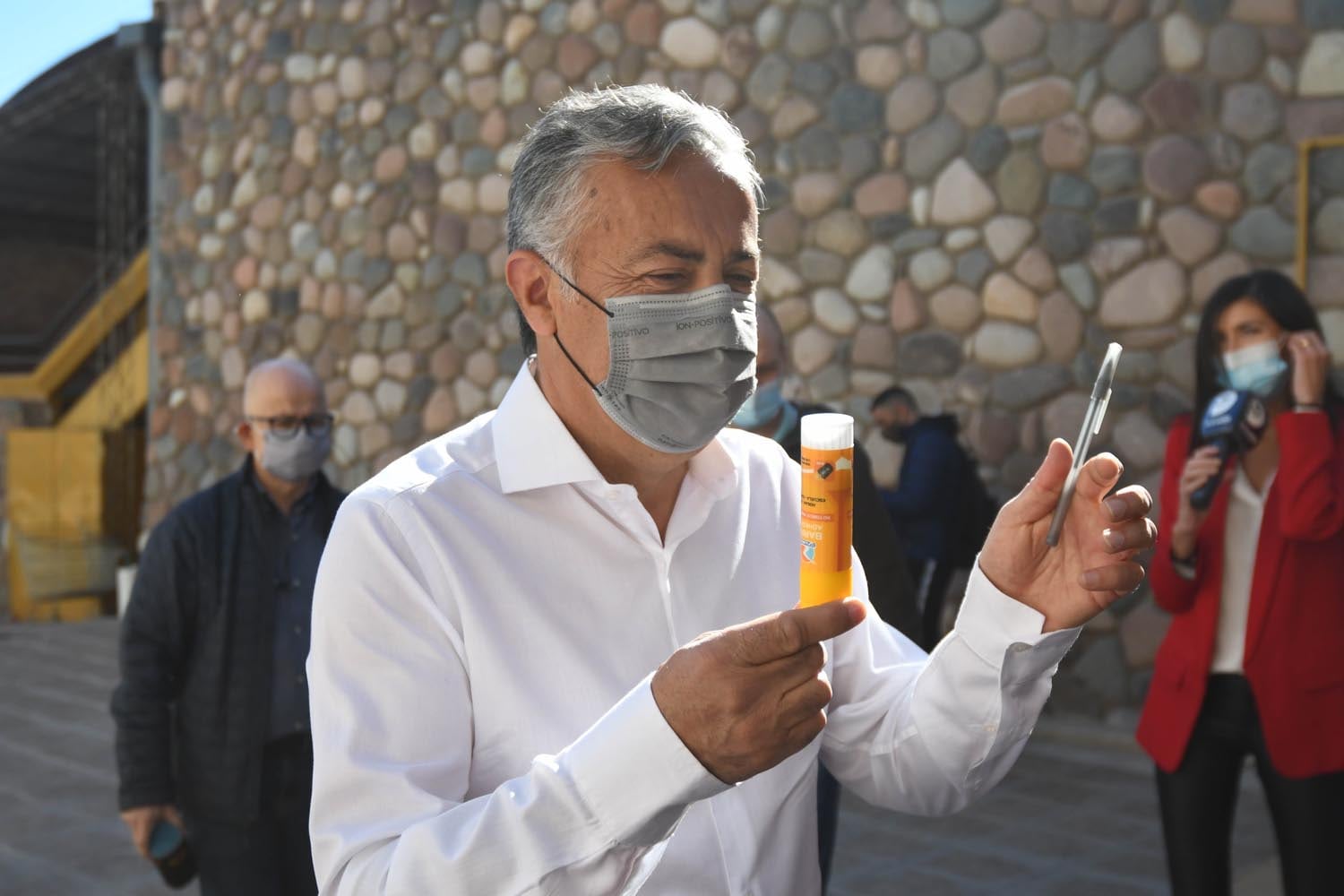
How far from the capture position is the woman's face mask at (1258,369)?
308 cm

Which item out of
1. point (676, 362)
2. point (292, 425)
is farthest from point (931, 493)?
point (676, 362)

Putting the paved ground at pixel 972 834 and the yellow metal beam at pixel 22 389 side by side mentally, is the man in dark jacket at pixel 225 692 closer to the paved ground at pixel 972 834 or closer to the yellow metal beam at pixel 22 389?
the paved ground at pixel 972 834

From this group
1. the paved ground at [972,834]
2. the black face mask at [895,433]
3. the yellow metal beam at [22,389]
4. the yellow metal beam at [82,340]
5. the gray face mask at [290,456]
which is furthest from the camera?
the yellow metal beam at [22,389]

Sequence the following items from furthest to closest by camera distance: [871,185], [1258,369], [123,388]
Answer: [123,388], [871,185], [1258,369]

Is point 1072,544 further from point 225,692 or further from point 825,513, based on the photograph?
point 225,692

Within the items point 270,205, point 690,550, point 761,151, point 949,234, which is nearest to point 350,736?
point 690,550

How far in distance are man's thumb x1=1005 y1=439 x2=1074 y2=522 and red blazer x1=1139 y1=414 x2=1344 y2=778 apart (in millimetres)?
1617

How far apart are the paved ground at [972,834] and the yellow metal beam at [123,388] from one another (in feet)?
20.0

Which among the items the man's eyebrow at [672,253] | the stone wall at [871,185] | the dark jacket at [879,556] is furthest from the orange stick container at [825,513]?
the stone wall at [871,185]

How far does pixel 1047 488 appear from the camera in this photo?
1445 mm

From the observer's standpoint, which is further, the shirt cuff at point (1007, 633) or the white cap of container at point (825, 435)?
the shirt cuff at point (1007, 633)

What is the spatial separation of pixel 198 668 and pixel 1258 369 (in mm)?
2672

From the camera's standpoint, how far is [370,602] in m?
1.40

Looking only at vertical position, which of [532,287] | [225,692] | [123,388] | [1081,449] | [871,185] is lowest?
[225,692]
